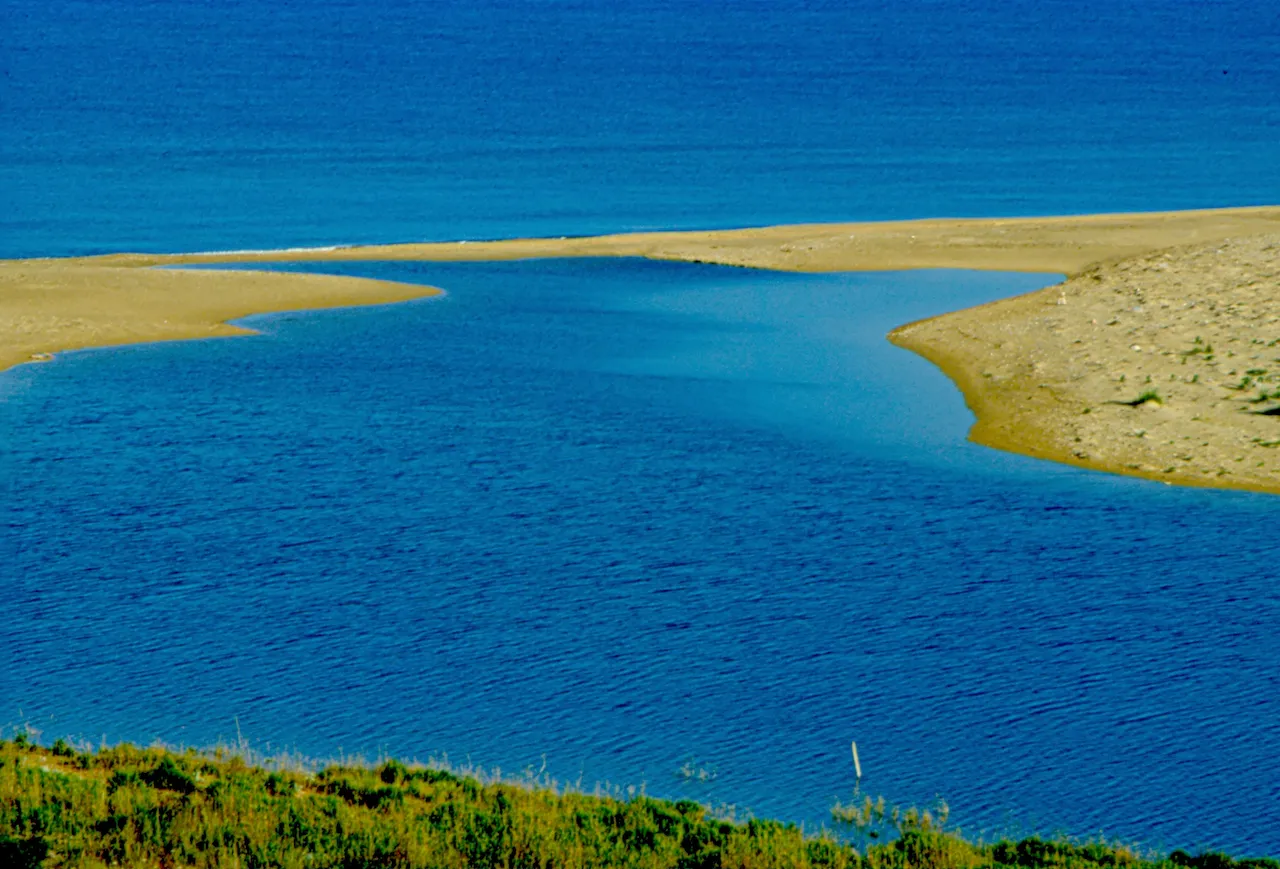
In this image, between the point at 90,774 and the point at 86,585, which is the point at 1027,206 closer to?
the point at 86,585

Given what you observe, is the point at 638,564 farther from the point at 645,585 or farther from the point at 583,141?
the point at 583,141

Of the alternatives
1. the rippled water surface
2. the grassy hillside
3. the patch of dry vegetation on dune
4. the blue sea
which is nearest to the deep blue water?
the blue sea

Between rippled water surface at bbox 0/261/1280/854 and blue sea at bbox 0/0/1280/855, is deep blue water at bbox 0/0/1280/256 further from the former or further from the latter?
rippled water surface at bbox 0/261/1280/854

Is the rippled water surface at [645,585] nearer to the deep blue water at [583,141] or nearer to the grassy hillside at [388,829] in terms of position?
the grassy hillside at [388,829]

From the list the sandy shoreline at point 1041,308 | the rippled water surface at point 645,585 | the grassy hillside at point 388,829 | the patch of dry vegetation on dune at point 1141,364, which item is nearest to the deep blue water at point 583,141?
the sandy shoreline at point 1041,308


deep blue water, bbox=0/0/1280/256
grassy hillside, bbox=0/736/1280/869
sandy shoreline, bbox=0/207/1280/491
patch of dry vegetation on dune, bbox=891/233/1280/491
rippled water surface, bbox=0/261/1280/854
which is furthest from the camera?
deep blue water, bbox=0/0/1280/256

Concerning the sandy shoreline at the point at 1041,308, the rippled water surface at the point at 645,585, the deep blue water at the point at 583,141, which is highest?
the deep blue water at the point at 583,141
